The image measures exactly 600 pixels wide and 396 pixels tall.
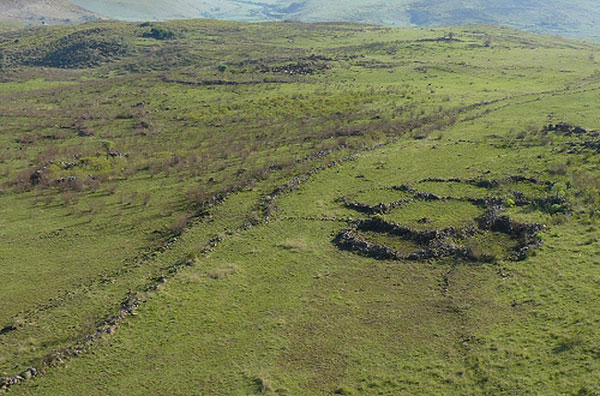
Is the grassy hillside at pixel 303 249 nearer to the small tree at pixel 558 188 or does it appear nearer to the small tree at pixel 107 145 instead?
the small tree at pixel 558 188

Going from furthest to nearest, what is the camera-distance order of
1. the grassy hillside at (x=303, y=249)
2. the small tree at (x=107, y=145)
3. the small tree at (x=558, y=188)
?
the small tree at (x=107, y=145) < the small tree at (x=558, y=188) < the grassy hillside at (x=303, y=249)

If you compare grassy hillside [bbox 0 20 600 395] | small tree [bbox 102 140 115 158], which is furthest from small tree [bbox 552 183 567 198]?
small tree [bbox 102 140 115 158]

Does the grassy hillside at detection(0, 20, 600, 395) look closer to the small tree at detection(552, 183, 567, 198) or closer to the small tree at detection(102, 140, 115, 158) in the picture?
the small tree at detection(552, 183, 567, 198)

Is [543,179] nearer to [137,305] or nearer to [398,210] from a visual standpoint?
[398,210]

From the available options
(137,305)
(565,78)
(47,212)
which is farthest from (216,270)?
(565,78)

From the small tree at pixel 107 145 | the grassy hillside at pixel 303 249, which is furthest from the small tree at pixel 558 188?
the small tree at pixel 107 145

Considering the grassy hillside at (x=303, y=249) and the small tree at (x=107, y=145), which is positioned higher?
the small tree at (x=107, y=145)

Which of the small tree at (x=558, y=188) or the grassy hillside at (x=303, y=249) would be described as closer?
the grassy hillside at (x=303, y=249)

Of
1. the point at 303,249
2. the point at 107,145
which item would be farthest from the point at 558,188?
the point at 107,145

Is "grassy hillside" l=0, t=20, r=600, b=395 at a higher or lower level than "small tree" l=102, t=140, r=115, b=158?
lower
